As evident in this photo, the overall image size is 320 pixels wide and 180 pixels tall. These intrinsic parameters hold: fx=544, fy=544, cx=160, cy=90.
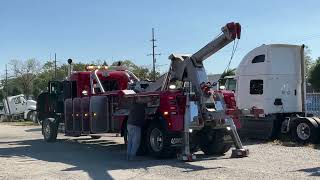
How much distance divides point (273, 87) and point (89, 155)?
7738 millimetres

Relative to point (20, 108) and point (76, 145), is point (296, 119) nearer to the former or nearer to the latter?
point (76, 145)

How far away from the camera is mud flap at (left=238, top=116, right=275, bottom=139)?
19469mm

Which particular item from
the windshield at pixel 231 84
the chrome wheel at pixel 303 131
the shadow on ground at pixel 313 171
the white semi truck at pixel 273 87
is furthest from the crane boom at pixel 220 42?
the windshield at pixel 231 84

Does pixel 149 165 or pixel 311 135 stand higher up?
pixel 311 135

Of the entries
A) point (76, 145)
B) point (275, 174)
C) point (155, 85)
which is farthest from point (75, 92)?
point (275, 174)

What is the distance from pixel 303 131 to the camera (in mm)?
18562

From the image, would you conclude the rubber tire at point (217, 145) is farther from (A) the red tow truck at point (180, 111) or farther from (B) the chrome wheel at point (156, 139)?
(B) the chrome wheel at point (156, 139)

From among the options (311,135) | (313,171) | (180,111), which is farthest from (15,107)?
(313,171)

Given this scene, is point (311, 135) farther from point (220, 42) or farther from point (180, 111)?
point (180, 111)

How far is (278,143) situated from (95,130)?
243 inches

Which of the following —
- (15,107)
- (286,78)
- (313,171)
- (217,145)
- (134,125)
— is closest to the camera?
(313,171)

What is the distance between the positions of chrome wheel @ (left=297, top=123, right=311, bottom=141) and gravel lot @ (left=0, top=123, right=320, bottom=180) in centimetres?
126

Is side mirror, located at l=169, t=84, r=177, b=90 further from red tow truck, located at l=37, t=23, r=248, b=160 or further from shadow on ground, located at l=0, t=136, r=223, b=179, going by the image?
shadow on ground, located at l=0, t=136, r=223, b=179

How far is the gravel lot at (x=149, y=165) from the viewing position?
1130 cm
